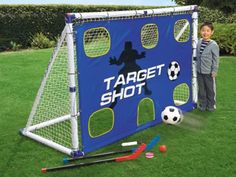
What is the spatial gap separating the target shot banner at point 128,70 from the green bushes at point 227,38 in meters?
6.00

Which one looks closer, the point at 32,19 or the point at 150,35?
the point at 150,35

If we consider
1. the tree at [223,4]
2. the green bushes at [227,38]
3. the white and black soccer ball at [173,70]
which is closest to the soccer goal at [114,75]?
the white and black soccer ball at [173,70]

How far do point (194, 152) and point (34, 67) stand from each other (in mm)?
6928

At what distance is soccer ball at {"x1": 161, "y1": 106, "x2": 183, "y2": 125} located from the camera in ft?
19.9

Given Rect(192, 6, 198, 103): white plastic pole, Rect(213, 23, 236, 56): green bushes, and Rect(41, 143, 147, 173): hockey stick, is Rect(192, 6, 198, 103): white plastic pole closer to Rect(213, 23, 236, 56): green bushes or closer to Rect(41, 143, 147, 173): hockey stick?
Rect(41, 143, 147, 173): hockey stick

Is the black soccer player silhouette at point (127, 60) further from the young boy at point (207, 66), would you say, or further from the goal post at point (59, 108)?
the young boy at point (207, 66)

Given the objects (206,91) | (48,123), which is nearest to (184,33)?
(206,91)

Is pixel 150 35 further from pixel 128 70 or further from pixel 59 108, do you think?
pixel 59 108

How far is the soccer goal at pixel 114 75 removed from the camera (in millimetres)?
4994

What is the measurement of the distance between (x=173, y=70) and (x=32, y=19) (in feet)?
34.7

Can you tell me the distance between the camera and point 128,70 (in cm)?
559

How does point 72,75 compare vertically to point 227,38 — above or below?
below

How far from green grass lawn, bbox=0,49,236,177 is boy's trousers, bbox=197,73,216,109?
18 centimetres

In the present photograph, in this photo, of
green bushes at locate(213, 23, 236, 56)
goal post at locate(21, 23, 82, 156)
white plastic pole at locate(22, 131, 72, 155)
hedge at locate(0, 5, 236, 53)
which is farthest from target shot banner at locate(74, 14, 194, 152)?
hedge at locate(0, 5, 236, 53)
